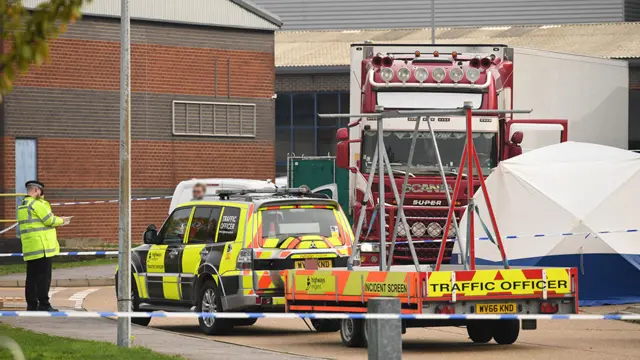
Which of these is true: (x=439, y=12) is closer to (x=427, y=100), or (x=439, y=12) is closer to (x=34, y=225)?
(x=427, y=100)

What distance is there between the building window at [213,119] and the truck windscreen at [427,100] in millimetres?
19807

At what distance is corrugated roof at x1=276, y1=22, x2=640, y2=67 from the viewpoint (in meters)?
51.8

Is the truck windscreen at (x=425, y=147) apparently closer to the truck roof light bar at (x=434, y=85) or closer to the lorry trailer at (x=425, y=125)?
the lorry trailer at (x=425, y=125)

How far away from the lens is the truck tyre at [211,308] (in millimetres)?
16609

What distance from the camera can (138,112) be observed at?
3984cm

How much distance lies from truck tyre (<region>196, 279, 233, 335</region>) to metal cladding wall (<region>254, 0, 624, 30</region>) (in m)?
49.0

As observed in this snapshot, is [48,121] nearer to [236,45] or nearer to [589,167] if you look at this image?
[236,45]

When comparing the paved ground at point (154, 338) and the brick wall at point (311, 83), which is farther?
the brick wall at point (311, 83)

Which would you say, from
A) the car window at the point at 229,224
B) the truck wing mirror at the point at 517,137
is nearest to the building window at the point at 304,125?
the truck wing mirror at the point at 517,137

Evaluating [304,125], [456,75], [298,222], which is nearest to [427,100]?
[456,75]

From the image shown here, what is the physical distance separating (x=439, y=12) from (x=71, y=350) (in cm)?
5385

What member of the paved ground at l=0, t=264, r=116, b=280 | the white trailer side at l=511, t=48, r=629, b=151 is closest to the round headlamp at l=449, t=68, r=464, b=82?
the white trailer side at l=511, t=48, r=629, b=151

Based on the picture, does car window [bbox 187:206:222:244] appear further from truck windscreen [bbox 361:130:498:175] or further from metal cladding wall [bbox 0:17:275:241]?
metal cladding wall [bbox 0:17:275:241]

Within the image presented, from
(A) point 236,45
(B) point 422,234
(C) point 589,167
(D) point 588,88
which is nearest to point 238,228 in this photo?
(B) point 422,234
